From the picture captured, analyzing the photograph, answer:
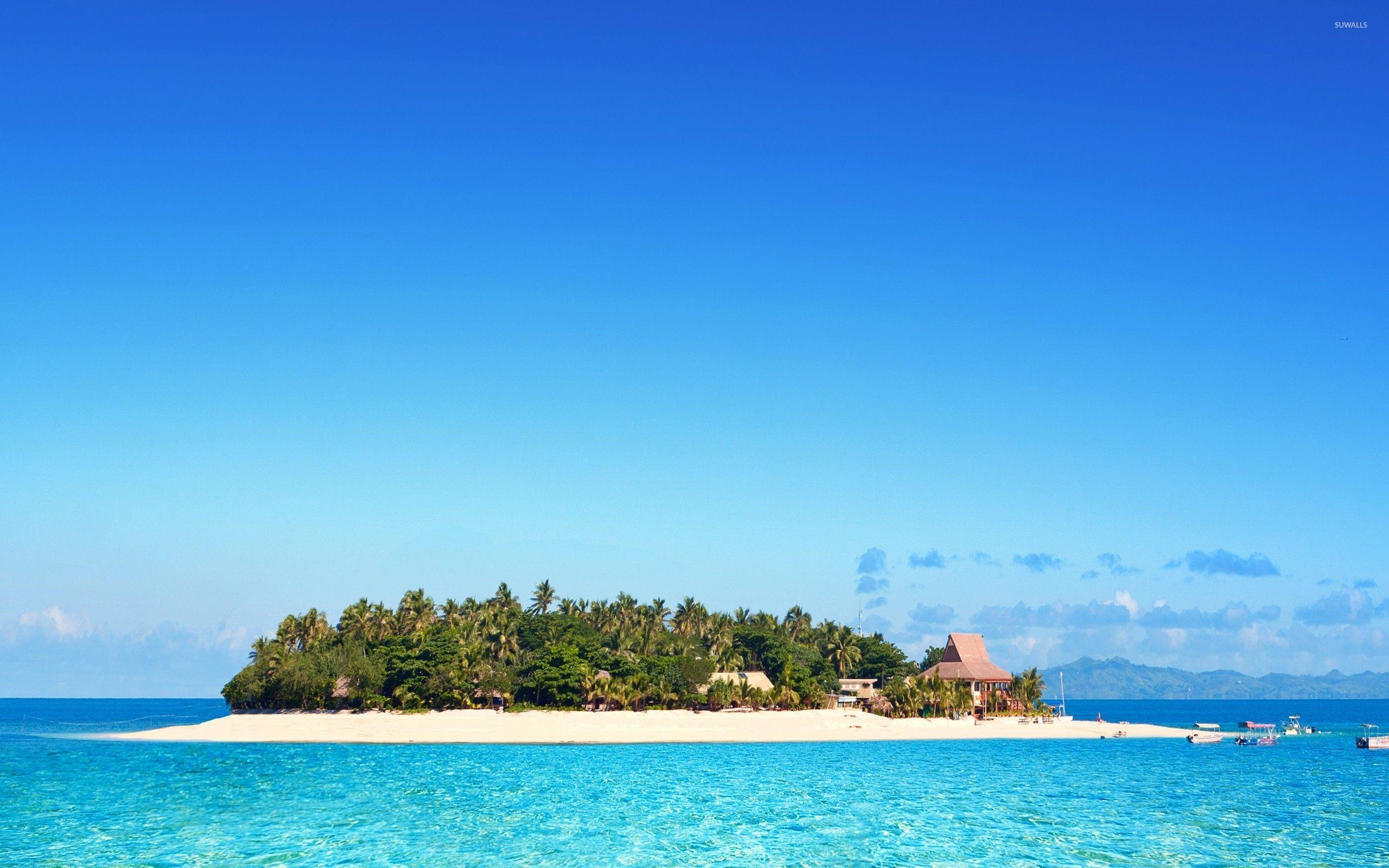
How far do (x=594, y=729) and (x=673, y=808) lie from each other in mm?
40474

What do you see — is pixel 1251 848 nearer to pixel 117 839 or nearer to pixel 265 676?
pixel 117 839

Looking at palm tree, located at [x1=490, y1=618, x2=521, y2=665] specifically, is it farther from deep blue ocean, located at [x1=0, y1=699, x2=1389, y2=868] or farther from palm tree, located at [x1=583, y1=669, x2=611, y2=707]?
deep blue ocean, located at [x1=0, y1=699, x2=1389, y2=868]

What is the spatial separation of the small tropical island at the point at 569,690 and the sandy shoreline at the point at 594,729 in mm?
248

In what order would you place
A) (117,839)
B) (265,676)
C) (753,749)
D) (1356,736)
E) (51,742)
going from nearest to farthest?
(117,839), (753,749), (51,742), (265,676), (1356,736)

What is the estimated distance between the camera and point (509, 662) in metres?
96.5

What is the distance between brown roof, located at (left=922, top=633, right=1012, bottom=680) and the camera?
331 ft

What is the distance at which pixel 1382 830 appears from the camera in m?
37.9

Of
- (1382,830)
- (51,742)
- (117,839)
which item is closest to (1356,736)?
(1382,830)

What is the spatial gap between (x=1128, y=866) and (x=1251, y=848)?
21.1 feet

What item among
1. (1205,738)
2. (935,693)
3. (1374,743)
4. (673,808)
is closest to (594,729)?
(935,693)

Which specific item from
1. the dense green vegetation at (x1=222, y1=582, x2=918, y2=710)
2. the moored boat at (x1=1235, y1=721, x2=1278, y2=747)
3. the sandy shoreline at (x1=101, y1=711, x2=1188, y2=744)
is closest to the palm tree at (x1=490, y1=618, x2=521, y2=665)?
the dense green vegetation at (x1=222, y1=582, x2=918, y2=710)

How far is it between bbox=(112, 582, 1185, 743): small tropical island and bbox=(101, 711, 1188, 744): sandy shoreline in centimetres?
25

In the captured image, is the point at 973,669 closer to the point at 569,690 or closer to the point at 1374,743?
the point at 1374,743

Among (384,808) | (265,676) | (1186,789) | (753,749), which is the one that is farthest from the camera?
(265,676)
